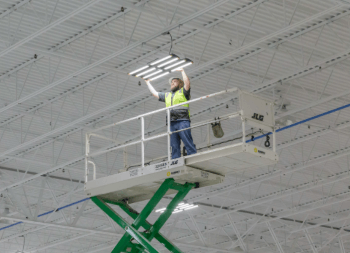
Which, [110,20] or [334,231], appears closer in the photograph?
[110,20]

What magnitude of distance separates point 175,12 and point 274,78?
18.1ft

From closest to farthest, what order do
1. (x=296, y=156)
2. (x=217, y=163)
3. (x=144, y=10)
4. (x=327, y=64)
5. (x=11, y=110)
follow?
(x=217, y=163)
(x=144, y=10)
(x=327, y=64)
(x=11, y=110)
(x=296, y=156)

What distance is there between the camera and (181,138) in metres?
14.4

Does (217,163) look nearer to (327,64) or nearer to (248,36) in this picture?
(248,36)

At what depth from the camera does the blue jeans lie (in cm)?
1415

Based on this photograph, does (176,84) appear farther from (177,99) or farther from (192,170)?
(192,170)

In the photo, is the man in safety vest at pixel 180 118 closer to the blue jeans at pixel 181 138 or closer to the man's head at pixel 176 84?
the blue jeans at pixel 181 138

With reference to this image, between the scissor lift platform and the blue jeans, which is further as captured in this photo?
the blue jeans

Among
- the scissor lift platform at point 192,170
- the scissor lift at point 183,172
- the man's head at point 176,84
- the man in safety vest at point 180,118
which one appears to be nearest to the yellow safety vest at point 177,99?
the man in safety vest at point 180,118

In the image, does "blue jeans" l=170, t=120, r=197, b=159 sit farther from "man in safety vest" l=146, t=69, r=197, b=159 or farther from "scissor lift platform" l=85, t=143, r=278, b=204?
"scissor lift platform" l=85, t=143, r=278, b=204

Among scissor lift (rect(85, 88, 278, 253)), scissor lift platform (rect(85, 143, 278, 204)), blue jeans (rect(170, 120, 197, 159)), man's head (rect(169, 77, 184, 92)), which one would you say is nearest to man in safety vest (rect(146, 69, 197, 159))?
blue jeans (rect(170, 120, 197, 159))

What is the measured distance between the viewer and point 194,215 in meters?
43.8

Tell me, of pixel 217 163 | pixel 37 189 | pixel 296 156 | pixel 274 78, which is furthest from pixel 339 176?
pixel 217 163

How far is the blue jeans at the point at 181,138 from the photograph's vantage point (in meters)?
14.2
